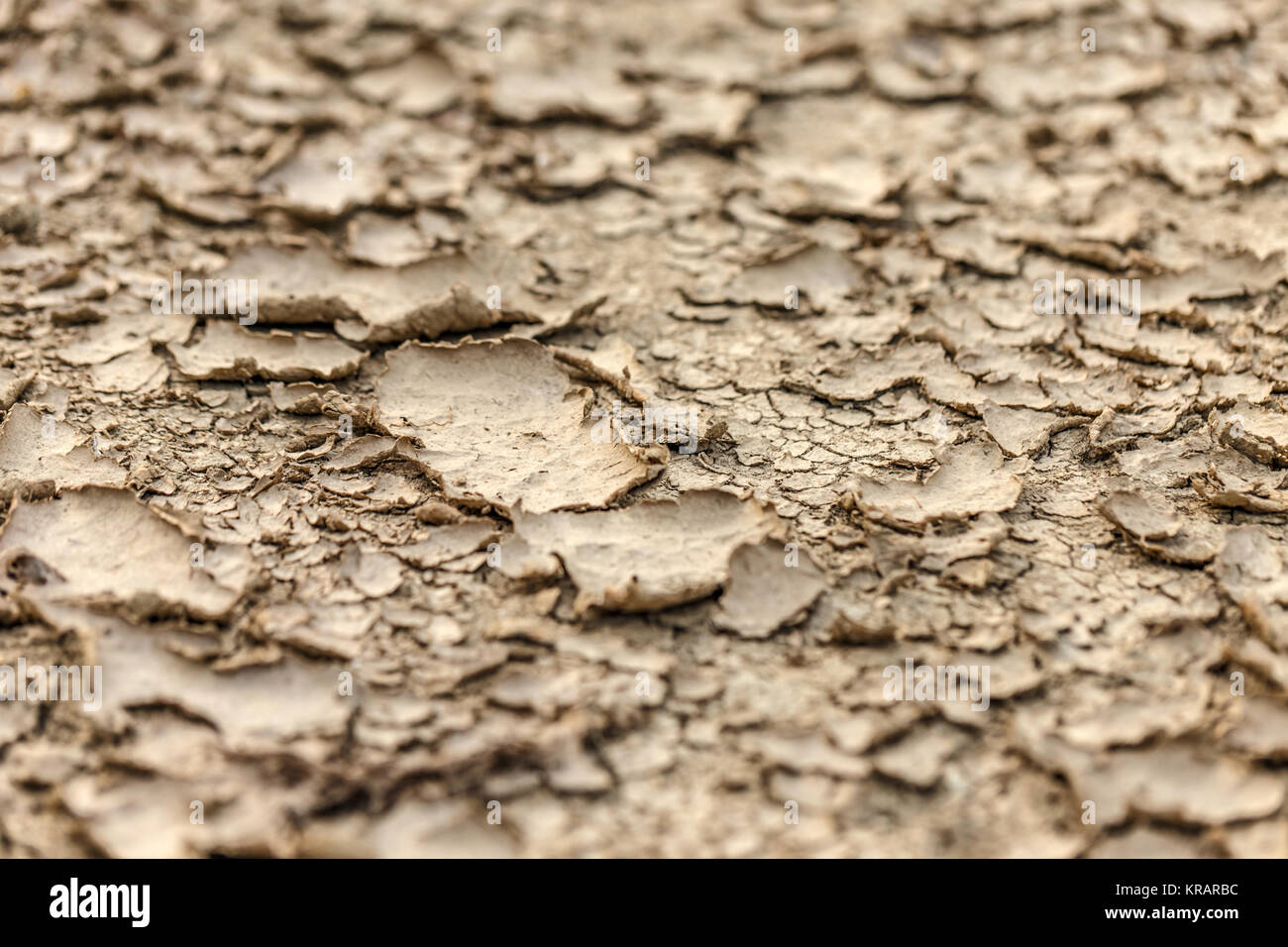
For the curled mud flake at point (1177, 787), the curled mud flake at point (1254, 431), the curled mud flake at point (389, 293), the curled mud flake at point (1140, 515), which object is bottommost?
the curled mud flake at point (1177, 787)

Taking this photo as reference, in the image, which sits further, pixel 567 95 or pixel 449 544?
pixel 567 95

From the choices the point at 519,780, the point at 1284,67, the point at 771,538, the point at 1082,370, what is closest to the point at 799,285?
the point at 1082,370

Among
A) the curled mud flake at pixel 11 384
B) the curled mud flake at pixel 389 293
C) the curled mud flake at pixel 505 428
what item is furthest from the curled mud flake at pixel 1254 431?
the curled mud flake at pixel 11 384

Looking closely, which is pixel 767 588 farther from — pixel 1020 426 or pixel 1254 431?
pixel 1254 431

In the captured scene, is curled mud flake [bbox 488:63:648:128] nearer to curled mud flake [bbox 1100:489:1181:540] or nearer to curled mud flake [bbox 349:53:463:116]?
curled mud flake [bbox 349:53:463:116]

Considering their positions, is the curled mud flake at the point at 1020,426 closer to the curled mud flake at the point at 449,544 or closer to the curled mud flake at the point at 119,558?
the curled mud flake at the point at 449,544

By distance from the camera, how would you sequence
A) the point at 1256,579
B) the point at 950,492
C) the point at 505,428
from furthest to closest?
1. the point at 505,428
2. the point at 950,492
3. the point at 1256,579

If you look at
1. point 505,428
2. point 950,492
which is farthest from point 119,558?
point 950,492

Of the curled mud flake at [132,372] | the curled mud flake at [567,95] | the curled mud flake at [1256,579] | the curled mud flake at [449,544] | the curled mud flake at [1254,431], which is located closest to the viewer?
the curled mud flake at [1256,579]
